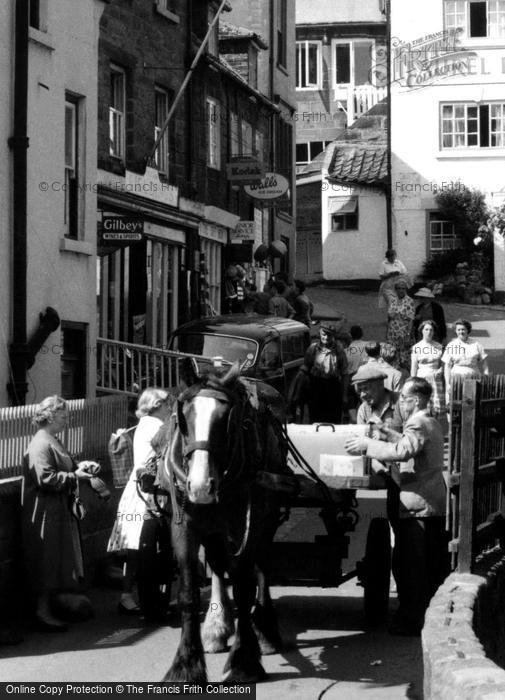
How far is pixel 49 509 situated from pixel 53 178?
364 inches

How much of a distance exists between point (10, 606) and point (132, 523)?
115 centimetres

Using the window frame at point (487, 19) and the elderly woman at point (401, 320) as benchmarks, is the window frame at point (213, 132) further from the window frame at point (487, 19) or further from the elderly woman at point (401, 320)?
the window frame at point (487, 19)

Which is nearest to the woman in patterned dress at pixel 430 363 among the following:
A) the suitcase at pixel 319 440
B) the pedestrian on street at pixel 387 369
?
the pedestrian on street at pixel 387 369

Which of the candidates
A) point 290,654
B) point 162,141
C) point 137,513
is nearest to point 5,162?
point 137,513

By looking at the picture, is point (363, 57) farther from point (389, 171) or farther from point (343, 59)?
point (389, 171)

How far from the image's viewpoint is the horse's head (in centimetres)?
852

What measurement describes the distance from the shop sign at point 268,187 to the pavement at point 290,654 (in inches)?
927

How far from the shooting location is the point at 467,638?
6.54 meters

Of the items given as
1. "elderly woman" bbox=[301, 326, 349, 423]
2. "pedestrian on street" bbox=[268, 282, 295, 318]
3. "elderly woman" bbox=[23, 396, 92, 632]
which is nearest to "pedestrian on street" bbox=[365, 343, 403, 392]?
"elderly woman" bbox=[301, 326, 349, 423]

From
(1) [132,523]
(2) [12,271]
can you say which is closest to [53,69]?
(2) [12,271]

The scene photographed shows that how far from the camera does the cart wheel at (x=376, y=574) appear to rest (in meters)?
11.0

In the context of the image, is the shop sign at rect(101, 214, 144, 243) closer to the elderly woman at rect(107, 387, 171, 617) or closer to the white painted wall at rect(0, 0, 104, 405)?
the white painted wall at rect(0, 0, 104, 405)

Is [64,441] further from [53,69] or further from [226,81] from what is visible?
[226,81]

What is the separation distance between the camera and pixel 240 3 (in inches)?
1695
